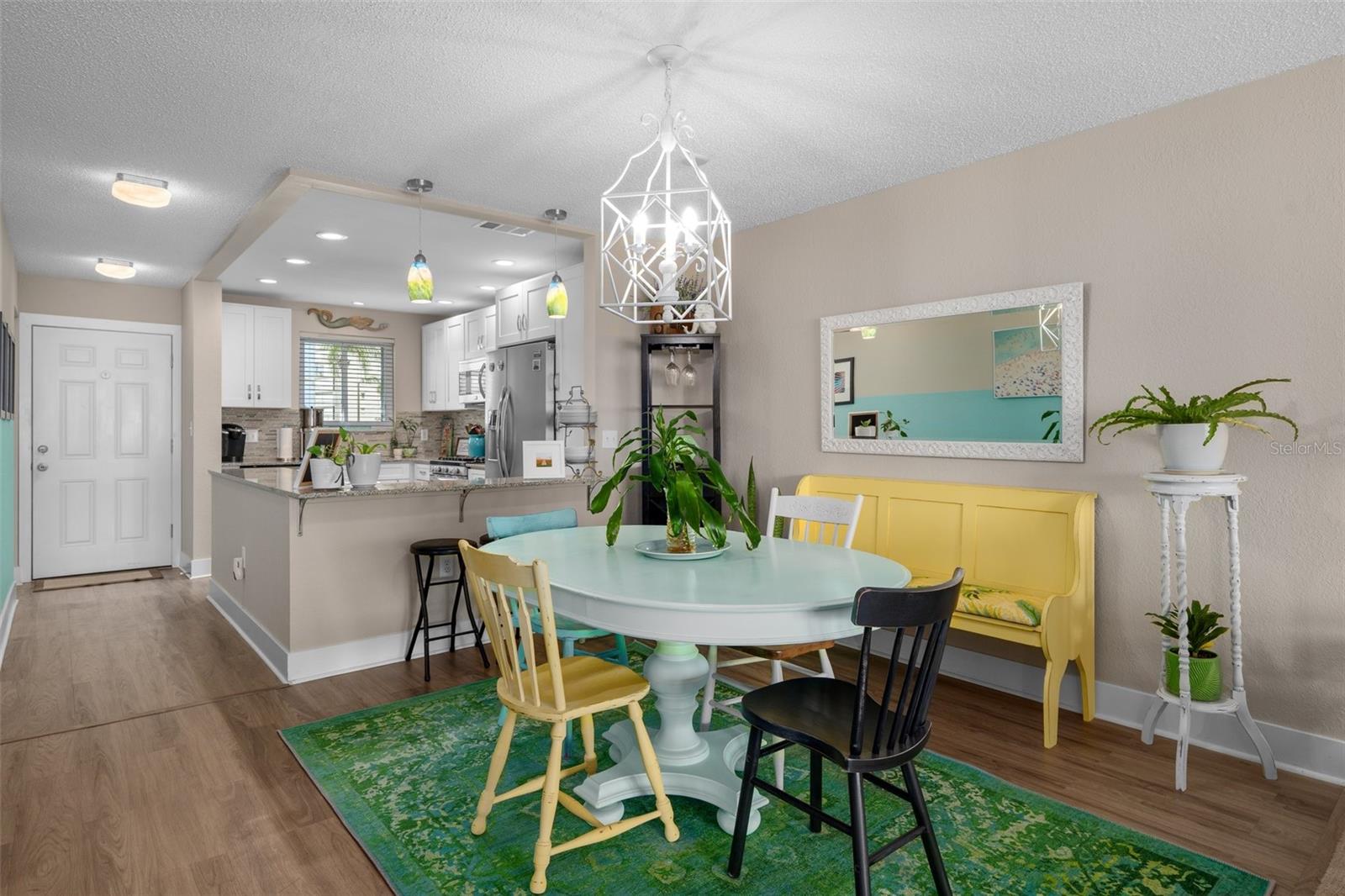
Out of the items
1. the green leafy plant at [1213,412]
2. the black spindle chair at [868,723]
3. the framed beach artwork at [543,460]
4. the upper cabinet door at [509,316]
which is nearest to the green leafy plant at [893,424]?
Answer: the green leafy plant at [1213,412]

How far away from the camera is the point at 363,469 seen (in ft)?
11.9

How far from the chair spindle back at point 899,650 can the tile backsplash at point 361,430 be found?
20.0ft

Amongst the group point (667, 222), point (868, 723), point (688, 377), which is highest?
point (667, 222)

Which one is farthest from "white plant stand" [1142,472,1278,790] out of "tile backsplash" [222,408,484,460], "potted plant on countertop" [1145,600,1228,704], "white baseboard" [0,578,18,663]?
"tile backsplash" [222,408,484,460]

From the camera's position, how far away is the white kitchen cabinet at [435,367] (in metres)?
7.21

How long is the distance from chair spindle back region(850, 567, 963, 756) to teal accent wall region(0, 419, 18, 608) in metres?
4.33

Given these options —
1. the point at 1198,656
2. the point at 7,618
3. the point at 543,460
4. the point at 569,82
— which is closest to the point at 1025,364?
the point at 1198,656

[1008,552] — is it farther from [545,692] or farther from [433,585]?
[433,585]

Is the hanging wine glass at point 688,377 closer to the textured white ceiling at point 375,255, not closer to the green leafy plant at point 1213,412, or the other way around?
the textured white ceiling at point 375,255

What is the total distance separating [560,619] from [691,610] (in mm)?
1098

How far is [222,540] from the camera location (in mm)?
4719

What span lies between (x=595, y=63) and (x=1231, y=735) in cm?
318

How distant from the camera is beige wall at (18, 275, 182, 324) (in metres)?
5.66

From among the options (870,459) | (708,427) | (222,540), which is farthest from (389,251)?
(870,459)
